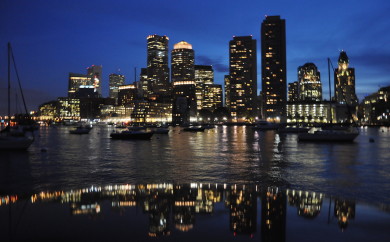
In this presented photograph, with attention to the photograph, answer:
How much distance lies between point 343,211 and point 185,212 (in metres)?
4.51

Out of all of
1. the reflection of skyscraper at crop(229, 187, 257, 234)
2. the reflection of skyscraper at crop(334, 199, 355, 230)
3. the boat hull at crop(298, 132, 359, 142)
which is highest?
the boat hull at crop(298, 132, 359, 142)

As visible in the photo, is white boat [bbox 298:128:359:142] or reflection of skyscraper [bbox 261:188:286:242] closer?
reflection of skyscraper [bbox 261:188:286:242]

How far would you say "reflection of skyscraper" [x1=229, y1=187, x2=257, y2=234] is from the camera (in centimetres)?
805

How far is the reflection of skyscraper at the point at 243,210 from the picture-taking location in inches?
317

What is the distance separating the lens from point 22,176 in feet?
Result: 54.9

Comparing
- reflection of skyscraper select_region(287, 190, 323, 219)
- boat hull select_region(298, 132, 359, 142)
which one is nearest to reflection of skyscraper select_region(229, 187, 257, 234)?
reflection of skyscraper select_region(287, 190, 323, 219)

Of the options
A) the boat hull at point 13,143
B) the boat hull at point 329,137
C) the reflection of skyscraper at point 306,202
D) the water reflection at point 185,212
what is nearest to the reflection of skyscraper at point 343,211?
the water reflection at point 185,212

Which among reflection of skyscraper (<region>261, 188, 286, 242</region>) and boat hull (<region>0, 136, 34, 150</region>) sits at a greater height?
boat hull (<region>0, 136, 34, 150</region>)

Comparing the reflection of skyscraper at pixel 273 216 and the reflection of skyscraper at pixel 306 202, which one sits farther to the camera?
the reflection of skyscraper at pixel 306 202

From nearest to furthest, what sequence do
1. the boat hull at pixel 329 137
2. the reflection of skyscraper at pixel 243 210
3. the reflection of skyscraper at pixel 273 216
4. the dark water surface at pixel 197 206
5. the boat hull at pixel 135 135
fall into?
the reflection of skyscraper at pixel 273 216
the dark water surface at pixel 197 206
the reflection of skyscraper at pixel 243 210
the boat hull at pixel 329 137
the boat hull at pixel 135 135

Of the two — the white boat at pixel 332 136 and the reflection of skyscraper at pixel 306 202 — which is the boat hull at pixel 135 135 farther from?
the reflection of skyscraper at pixel 306 202

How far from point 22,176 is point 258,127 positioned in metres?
107

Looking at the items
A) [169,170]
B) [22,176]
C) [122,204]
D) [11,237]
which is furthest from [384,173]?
[22,176]

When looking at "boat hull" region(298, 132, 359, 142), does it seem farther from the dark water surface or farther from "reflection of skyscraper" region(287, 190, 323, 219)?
"reflection of skyscraper" region(287, 190, 323, 219)
